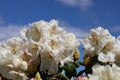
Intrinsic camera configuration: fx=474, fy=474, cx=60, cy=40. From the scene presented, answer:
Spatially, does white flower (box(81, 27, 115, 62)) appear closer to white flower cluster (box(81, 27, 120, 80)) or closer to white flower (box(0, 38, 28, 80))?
white flower cluster (box(81, 27, 120, 80))

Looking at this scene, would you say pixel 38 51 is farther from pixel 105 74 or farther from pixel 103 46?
pixel 105 74

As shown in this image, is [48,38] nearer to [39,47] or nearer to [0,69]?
[39,47]

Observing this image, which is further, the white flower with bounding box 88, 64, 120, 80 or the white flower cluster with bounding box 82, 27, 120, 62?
the white flower cluster with bounding box 82, 27, 120, 62

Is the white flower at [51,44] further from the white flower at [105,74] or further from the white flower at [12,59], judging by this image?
the white flower at [105,74]

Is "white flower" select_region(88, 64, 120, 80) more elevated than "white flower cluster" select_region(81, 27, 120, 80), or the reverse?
"white flower cluster" select_region(81, 27, 120, 80)

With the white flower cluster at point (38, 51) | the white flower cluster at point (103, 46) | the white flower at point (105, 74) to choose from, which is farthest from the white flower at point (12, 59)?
the white flower at point (105, 74)

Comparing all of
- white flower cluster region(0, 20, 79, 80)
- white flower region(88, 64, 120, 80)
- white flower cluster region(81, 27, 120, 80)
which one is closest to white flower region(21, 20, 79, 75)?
white flower cluster region(0, 20, 79, 80)

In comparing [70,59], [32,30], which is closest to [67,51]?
[70,59]

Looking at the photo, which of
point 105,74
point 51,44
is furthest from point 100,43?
point 105,74
